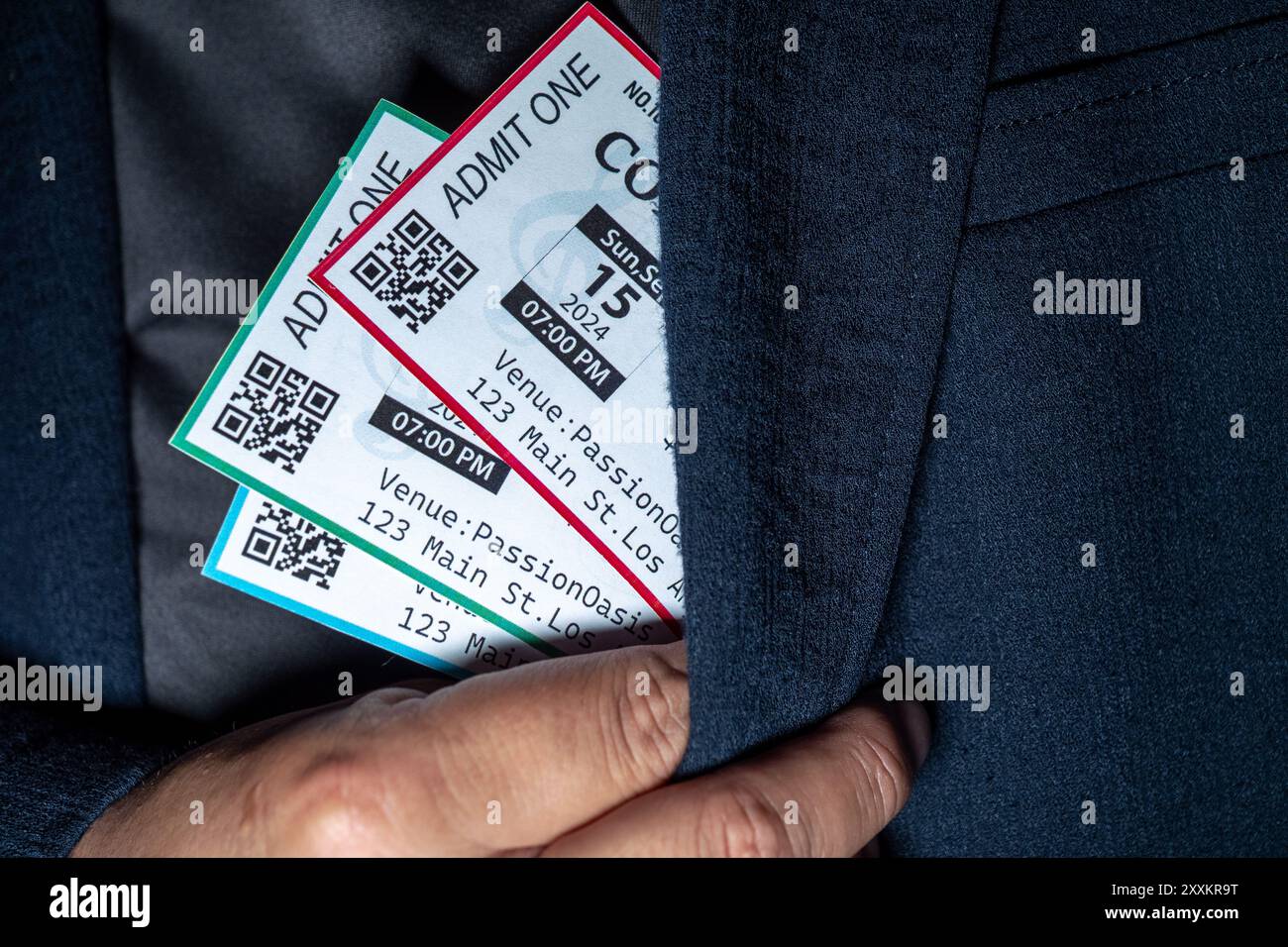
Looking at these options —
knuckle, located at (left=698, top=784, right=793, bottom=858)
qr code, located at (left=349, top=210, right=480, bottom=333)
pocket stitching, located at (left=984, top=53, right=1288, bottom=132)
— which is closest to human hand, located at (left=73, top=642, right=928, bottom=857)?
knuckle, located at (left=698, top=784, right=793, bottom=858)

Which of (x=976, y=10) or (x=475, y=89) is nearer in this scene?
(x=976, y=10)

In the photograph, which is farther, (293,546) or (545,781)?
(293,546)

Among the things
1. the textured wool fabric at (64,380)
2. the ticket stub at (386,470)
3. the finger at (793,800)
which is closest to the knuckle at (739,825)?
the finger at (793,800)

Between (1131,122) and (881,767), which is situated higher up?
(1131,122)

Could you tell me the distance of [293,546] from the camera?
0.60 m

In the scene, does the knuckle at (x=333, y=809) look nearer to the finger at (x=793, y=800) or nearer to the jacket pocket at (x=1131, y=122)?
the finger at (x=793, y=800)

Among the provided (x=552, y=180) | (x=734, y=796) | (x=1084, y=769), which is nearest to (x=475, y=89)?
(x=552, y=180)

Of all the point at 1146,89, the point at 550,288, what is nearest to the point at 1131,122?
the point at 1146,89

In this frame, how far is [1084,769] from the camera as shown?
52 cm

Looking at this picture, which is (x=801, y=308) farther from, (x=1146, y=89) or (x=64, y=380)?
(x=64, y=380)

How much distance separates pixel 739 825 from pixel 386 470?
0.32 metres
